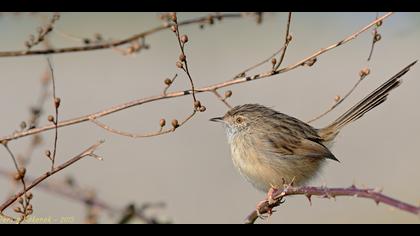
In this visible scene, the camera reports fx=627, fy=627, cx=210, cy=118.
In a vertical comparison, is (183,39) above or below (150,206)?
above

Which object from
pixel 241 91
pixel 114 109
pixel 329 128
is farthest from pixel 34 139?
pixel 241 91

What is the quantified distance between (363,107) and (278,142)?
0.89m

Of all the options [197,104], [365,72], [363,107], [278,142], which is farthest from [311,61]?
[363,107]

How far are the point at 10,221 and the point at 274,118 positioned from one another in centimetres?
321

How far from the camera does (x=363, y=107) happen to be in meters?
5.66

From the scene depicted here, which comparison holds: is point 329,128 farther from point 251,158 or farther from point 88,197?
point 88,197

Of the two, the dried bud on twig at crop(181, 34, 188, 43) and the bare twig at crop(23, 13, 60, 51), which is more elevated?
the bare twig at crop(23, 13, 60, 51)

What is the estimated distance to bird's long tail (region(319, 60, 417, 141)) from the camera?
5152 mm

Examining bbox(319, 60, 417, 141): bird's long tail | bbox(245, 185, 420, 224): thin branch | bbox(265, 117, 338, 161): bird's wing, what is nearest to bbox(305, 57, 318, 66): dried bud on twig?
bbox(245, 185, 420, 224): thin branch

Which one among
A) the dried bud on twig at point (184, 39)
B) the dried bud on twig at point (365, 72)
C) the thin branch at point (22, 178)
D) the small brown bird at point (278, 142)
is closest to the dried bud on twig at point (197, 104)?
the dried bud on twig at point (184, 39)

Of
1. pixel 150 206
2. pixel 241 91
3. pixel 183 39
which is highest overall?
pixel 241 91

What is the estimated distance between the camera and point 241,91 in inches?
429

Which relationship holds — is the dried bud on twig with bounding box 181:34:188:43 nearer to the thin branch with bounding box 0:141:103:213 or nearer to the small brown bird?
the thin branch with bounding box 0:141:103:213

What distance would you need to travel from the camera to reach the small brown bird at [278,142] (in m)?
5.15
